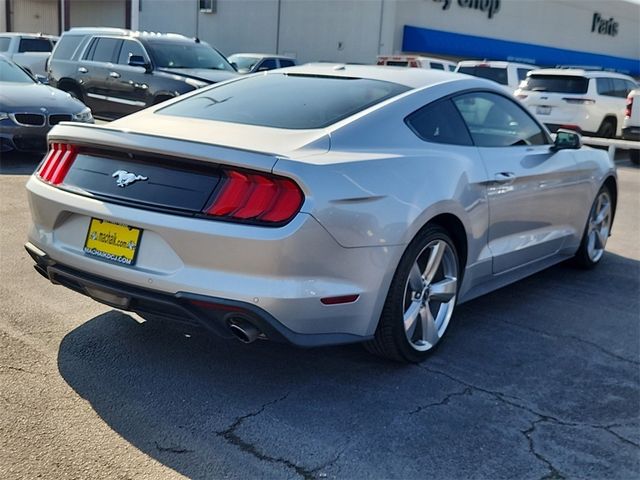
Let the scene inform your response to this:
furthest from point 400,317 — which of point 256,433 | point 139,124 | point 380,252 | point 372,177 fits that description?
point 139,124

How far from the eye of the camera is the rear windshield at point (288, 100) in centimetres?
378

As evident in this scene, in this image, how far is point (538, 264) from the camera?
5.12m

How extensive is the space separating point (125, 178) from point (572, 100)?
13695 mm

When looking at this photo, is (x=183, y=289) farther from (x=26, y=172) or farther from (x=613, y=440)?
(x=26, y=172)

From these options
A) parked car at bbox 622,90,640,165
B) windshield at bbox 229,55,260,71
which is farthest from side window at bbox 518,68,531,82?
windshield at bbox 229,55,260,71

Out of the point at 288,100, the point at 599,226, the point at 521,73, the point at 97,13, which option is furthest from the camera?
the point at 97,13

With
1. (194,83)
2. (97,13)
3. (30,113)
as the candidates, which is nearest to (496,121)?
(30,113)

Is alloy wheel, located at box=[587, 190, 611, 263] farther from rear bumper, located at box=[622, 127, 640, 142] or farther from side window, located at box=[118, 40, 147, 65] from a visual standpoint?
rear bumper, located at box=[622, 127, 640, 142]

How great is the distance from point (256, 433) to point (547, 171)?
9.59ft

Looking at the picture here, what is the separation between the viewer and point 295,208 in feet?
9.96

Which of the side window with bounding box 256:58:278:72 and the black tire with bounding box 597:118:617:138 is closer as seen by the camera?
the black tire with bounding box 597:118:617:138

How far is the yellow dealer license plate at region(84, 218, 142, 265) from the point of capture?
3238mm

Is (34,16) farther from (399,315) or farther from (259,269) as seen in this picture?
(259,269)

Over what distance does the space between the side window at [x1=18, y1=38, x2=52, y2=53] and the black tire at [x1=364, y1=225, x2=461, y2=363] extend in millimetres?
19067
